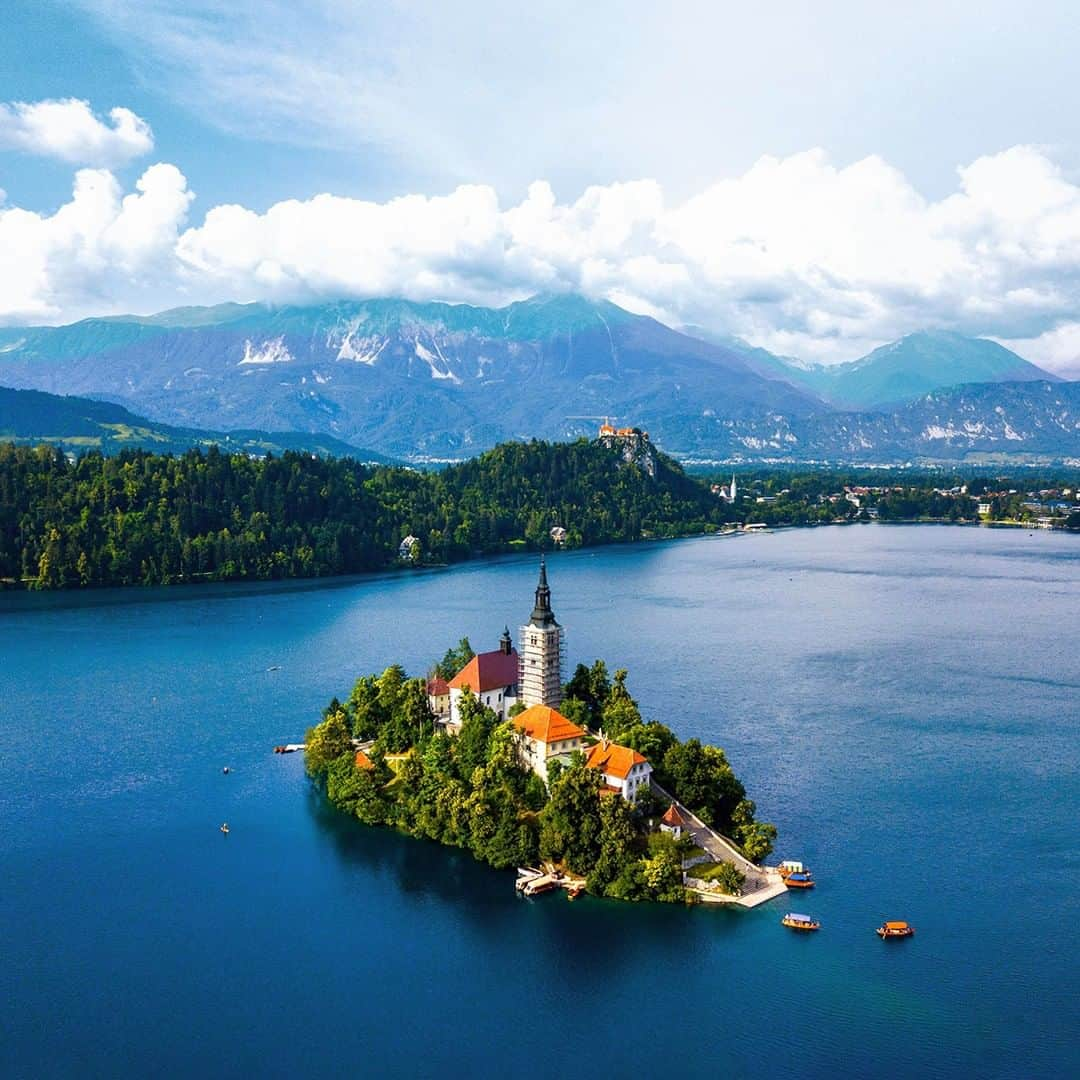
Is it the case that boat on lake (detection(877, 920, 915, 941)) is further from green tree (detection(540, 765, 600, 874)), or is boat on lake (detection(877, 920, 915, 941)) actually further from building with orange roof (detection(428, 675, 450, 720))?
building with orange roof (detection(428, 675, 450, 720))

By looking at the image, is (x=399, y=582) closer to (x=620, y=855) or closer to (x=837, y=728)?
(x=837, y=728)

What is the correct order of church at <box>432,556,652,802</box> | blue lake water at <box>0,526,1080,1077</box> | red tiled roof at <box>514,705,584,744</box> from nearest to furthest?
blue lake water at <box>0,526,1080,1077</box>
church at <box>432,556,652,802</box>
red tiled roof at <box>514,705,584,744</box>

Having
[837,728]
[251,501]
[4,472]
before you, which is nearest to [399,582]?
[251,501]

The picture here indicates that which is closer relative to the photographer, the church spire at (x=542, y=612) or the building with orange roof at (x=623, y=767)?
the building with orange roof at (x=623, y=767)

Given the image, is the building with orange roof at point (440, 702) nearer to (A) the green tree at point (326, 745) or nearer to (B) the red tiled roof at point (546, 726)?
(A) the green tree at point (326, 745)

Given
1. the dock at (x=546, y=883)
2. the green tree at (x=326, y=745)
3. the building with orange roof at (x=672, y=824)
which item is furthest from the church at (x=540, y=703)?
the green tree at (x=326, y=745)

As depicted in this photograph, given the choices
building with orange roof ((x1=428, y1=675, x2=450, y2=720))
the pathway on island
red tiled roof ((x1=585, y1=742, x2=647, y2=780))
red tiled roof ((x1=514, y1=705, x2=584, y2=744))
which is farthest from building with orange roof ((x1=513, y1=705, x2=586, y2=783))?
building with orange roof ((x1=428, y1=675, x2=450, y2=720))
